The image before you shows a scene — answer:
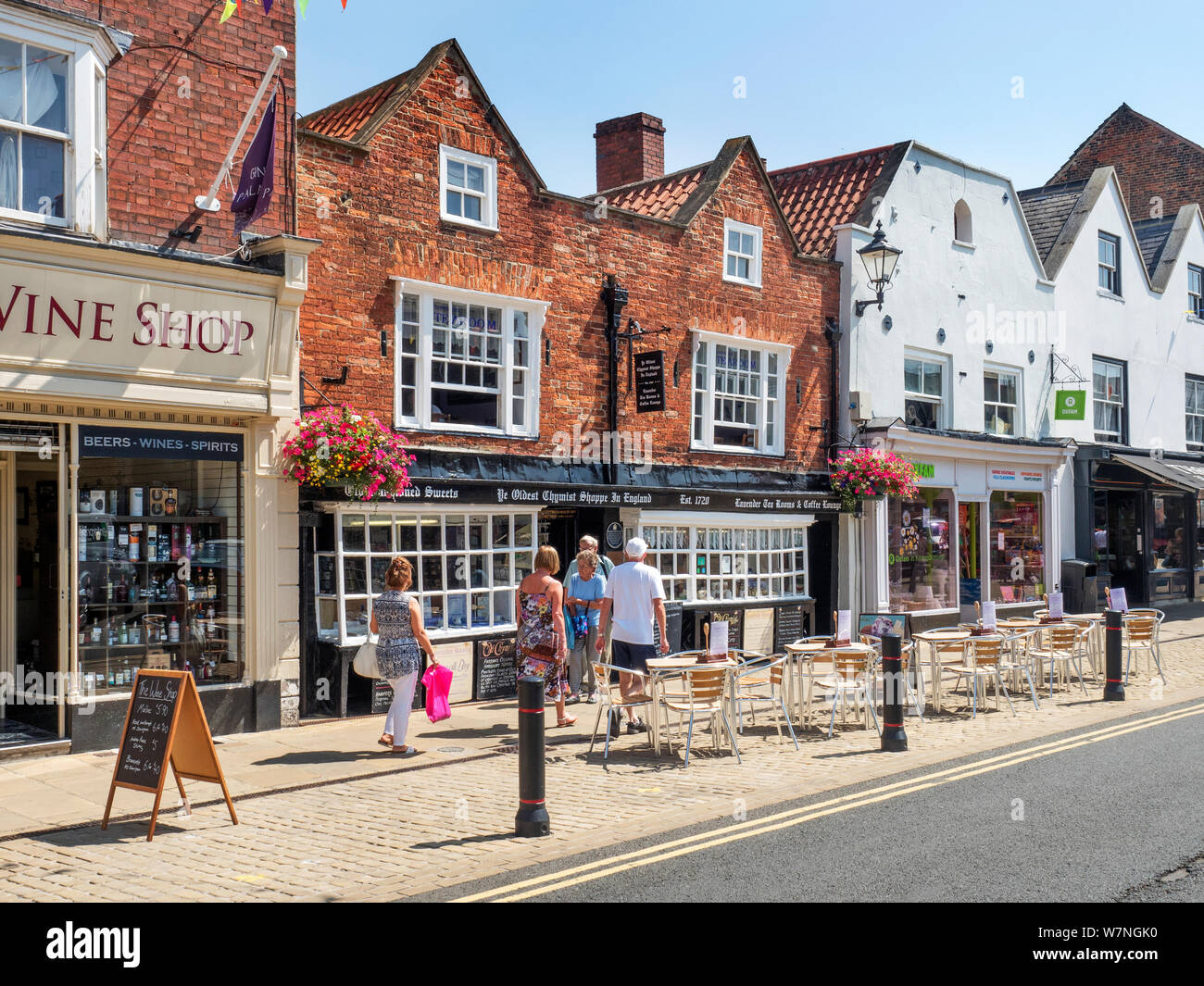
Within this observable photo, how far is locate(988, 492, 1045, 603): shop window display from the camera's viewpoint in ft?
73.6

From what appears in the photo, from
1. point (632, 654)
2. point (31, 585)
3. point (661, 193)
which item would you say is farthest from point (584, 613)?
point (661, 193)

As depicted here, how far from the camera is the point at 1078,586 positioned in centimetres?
2341

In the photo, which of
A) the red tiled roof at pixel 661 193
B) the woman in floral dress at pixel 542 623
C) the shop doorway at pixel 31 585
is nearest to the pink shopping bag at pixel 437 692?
the woman in floral dress at pixel 542 623

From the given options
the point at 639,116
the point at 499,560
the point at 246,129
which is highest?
the point at 639,116

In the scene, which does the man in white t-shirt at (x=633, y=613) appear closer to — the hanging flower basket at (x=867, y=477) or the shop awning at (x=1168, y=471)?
the hanging flower basket at (x=867, y=477)

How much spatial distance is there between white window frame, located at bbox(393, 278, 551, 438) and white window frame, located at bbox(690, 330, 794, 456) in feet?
9.97

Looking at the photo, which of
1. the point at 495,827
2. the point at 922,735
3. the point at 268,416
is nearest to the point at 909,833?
the point at 495,827

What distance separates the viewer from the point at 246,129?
11523mm

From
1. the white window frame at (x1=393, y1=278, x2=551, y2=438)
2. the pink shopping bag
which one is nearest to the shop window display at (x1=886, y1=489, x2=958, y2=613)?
the white window frame at (x1=393, y1=278, x2=551, y2=438)

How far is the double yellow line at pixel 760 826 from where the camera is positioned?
630cm

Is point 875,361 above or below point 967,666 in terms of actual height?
above

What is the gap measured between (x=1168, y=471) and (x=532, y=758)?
22516mm

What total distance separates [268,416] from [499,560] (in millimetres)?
3786
